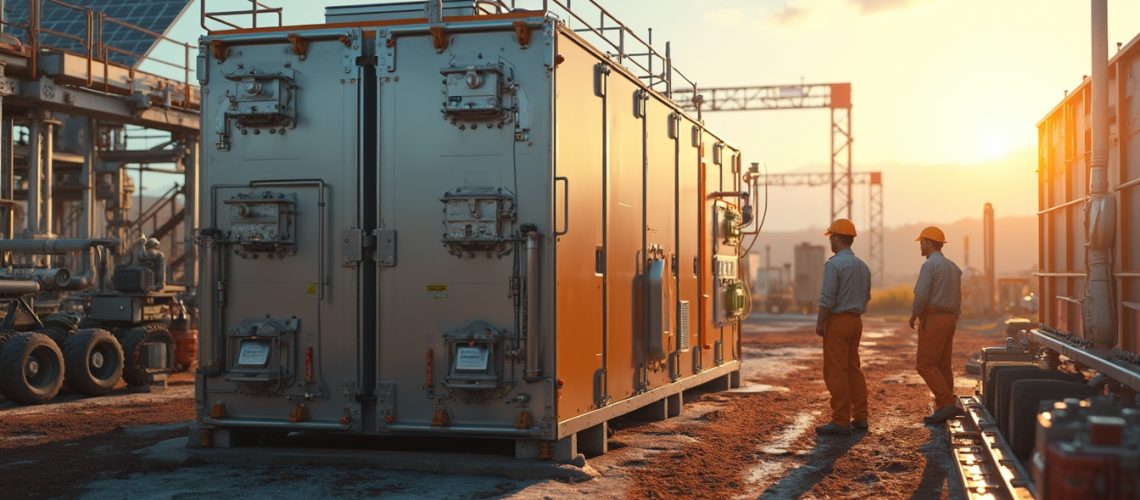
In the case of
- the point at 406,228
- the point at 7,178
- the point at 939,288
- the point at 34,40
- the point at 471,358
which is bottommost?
the point at 471,358

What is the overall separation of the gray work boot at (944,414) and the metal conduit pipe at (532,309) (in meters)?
5.38

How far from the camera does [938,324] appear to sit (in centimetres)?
1222

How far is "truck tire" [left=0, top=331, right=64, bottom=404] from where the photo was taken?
1454cm

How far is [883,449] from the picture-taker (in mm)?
10727

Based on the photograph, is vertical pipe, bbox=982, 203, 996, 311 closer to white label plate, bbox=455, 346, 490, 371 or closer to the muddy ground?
the muddy ground

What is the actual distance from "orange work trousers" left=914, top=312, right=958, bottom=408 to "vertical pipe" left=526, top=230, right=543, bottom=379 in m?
5.10

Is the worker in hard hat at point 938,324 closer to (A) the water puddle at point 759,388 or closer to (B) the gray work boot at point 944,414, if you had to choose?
(B) the gray work boot at point 944,414

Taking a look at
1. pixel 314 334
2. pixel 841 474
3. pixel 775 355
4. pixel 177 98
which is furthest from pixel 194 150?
pixel 841 474

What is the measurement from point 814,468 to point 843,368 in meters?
2.27

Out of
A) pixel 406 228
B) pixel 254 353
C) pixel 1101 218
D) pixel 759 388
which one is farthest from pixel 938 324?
pixel 254 353

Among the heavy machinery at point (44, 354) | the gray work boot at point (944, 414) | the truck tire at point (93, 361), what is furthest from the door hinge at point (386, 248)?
the truck tire at point (93, 361)

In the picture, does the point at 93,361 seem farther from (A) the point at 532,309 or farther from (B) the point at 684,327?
(A) the point at 532,309

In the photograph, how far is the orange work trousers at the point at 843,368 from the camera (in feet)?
38.4

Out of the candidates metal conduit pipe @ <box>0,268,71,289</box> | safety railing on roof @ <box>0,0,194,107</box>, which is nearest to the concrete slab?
metal conduit pipe @ <box>0,268,71,289</box>
